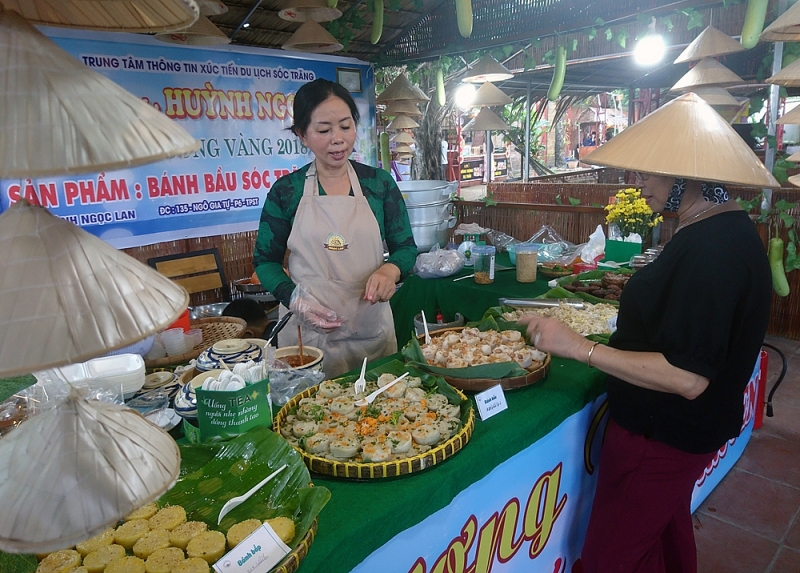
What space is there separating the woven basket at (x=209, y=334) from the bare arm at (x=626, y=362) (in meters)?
1.41

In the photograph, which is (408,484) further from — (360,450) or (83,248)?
(83,248)

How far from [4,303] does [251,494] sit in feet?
2.44

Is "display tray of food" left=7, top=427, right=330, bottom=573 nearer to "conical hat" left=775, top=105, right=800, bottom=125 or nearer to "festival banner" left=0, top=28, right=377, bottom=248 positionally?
"festival banner" left=0, top=28, right=377, bottom=248

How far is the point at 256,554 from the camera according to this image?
0.95m

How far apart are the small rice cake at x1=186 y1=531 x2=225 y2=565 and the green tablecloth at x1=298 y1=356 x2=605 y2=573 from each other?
0.51ft

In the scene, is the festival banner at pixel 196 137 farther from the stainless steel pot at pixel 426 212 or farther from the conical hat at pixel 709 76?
the conical hat at pixel 709 76

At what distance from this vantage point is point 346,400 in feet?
5.22

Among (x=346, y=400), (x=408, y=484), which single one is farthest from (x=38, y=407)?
(x=408, y=484)

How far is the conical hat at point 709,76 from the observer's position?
4426 millimetres

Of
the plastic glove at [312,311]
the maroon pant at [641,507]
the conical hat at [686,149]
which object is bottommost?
the maroon pant at [641,507]

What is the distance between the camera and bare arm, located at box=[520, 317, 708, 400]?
1.48m

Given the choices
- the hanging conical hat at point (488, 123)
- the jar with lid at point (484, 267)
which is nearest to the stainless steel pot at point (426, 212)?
the jar with lid at point (484, 267)

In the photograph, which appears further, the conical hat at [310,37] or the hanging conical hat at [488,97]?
the hanging conical hat at [488,97]

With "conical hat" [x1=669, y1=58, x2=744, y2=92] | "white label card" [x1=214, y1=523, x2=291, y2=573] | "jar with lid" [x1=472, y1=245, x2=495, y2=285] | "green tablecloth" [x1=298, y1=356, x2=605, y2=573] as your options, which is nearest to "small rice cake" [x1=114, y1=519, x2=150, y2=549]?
"white label card" [x1=214, y1=523, x2=291, y2=573]
